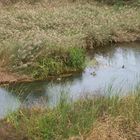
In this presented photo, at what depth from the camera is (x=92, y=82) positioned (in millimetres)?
13469

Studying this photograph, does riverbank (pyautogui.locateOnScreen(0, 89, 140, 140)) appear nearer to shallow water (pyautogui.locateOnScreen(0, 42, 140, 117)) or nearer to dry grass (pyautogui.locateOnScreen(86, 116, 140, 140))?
dry grass (pyautogui.locateOnScreen(86, 116, 140, 140))

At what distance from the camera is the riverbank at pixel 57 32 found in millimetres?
13805

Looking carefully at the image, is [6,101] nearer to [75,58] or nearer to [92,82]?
[92,82]

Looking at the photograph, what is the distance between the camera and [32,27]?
57.8 feet

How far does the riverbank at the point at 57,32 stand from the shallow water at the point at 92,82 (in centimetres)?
51

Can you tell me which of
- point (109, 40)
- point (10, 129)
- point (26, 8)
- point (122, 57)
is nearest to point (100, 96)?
point (10, 129)

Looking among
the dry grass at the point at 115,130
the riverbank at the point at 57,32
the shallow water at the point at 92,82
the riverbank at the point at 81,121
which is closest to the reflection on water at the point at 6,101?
the shallow water at the point at 92,82

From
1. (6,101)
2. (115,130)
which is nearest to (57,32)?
(6,101)

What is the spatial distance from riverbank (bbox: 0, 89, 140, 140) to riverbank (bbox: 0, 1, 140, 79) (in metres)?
5.05

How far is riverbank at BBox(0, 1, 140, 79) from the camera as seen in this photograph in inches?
543

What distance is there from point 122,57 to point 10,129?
9.09 meters

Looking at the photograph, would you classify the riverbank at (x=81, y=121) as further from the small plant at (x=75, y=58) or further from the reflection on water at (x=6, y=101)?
the small plant at (x=75, y=58)

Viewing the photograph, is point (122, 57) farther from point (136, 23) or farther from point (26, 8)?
point (26, 8)

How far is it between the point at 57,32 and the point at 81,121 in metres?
9.72
